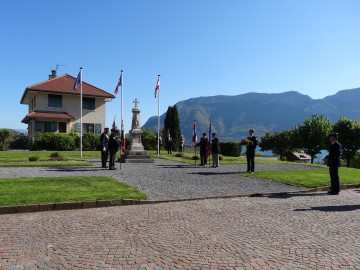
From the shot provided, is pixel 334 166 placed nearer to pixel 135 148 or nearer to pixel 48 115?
pixel 135 148

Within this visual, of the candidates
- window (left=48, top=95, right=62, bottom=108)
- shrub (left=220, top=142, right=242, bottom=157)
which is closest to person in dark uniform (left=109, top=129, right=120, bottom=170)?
shrub (left=220, top=142, right=242, bottom=157)

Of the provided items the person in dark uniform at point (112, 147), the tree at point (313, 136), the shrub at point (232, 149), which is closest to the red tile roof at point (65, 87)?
the shrub at point (232, 149)

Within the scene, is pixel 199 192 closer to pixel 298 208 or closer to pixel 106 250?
pixel 298 208

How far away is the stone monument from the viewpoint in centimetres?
2222

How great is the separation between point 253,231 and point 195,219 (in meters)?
1.42

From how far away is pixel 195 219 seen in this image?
7.45m

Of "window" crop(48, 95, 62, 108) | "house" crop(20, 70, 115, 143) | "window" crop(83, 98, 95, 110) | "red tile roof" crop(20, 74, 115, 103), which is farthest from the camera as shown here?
"window" crop(83, 98, 95, 110)

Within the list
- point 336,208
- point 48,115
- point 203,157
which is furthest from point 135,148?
point 48,115

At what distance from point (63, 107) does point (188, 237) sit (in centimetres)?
3913

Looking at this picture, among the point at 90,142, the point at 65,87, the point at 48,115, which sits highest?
the point at 65,87

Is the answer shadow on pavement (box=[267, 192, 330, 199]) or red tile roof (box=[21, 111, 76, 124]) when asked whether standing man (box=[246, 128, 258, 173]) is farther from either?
red tile roof (box=[21, 111, 76, 124])

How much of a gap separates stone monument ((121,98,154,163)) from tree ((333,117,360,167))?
30.7m

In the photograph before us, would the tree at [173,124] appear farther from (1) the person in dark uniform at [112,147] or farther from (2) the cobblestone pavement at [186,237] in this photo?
(2) the cobblestone pavement at [186,237]

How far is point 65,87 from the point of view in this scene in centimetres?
4250
